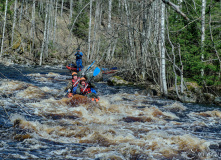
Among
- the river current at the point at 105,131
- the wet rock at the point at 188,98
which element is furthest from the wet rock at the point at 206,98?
the river current at the point at 105,131

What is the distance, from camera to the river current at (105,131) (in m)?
3.96

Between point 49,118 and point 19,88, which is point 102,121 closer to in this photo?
point 49,118

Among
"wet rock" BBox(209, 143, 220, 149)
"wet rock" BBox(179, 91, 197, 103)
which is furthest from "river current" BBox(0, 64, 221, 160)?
"wet rock" BBox(179, 91, 197, 103)

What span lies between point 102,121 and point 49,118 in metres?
1.44

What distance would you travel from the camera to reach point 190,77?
11.1 metres

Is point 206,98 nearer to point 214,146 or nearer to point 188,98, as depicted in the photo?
point 188,98

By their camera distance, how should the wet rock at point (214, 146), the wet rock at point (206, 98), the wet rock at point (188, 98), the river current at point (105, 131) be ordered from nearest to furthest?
the river current at point (105, 131), the wet rock at point (214, 146), the wet rock at point (206, 98), the wet rock at point (188, 98)

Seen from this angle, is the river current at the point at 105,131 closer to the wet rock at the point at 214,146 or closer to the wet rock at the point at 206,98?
Result: the wet rock at the point at 214,146

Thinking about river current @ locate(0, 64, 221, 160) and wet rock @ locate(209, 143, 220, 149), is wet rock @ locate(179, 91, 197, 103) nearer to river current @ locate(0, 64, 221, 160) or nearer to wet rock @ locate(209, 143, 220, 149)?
river current @ locate(0, 64, 221, 160)

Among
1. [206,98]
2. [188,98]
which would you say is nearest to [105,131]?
[188,98]

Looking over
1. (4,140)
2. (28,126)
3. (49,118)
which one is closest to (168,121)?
(49,118)

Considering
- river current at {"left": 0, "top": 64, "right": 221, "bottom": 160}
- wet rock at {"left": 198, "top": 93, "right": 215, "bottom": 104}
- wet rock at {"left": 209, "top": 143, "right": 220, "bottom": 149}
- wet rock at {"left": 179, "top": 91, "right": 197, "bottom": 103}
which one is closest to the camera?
river current at {"left": 0, "top": 64, "right": 221, "bottom": 160}

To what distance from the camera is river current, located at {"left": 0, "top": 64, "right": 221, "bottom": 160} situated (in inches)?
156

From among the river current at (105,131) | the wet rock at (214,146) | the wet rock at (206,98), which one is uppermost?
the wet rock at (206,98)
